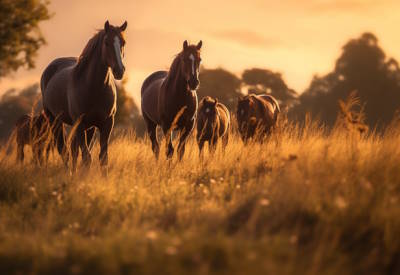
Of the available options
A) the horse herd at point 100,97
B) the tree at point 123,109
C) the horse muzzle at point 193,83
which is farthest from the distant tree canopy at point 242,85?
the horse muzzle at point 193,83

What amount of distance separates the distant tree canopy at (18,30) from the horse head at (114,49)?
6.29 meters

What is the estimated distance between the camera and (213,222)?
14.3 ft

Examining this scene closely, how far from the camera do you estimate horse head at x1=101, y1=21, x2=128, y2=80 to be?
24.0ft

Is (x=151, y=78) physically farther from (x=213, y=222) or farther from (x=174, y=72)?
(x=213, y=222)

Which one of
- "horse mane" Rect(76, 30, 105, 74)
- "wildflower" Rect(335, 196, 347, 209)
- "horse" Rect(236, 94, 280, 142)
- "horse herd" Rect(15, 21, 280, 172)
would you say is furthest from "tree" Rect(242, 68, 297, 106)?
"wildflower" Rect(335, 196, 347, 209)

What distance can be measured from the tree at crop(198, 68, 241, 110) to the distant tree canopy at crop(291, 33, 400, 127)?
5.18 metres

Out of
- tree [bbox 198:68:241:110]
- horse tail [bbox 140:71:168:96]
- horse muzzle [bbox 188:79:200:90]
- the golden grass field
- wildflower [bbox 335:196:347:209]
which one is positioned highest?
tree [bbox 198:68:241:110]

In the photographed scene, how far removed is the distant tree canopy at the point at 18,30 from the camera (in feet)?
42.3

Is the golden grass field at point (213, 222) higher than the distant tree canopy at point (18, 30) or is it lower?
lower

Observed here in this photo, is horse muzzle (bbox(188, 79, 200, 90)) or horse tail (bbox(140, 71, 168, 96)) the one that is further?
horse tail (bbox(140, 71, 168, 96))

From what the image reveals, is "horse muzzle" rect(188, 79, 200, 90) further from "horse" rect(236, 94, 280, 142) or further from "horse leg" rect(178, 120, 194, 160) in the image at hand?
"horse" rect(236, 94, 280, 142)

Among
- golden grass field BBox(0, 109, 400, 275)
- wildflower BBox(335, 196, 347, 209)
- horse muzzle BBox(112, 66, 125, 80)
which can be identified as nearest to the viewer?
golden grass field BBox(0, 109, 400, 275)

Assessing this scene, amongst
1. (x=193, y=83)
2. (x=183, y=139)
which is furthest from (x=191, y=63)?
(x=183, y=139)

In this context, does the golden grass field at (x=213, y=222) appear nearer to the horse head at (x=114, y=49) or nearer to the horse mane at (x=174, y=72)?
the horse head at (x=114, y=49)
